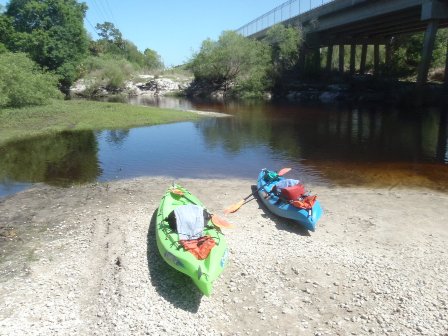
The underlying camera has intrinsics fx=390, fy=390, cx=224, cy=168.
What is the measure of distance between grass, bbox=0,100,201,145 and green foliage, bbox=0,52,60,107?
978 millimetres

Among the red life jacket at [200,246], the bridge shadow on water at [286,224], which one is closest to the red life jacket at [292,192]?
the bridge shadow on water at [286,224]

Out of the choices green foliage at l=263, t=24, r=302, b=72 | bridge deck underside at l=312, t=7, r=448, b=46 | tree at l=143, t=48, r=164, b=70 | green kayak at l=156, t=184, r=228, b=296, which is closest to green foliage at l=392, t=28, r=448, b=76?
bridge deck underside at l=312, t=7, r=448, b=46

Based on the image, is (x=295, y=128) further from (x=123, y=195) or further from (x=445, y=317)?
(x=445, y=317)

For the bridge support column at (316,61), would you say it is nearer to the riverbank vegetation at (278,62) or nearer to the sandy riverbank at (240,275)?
the riverbank vegetation at (278,62)

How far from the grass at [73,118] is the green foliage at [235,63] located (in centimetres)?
2535

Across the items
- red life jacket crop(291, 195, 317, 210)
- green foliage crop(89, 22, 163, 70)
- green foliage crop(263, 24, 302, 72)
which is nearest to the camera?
red life jacket crop(291, 195, 317, 210)

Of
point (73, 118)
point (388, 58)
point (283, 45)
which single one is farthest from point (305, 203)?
point (388, 58)

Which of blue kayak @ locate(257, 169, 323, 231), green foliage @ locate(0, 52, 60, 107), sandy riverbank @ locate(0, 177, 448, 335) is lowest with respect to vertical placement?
sandy riverbank @ locate(0, 177, 448, 335)

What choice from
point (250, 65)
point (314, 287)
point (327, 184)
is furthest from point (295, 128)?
point (250, 65)

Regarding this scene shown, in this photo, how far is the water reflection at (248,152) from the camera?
17438 mm

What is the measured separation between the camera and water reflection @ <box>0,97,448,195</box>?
1744cm

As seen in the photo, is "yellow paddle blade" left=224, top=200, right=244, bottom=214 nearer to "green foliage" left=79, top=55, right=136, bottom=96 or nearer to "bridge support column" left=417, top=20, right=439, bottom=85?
"bridge support column" left=417, top=20, right=439, bottom=85

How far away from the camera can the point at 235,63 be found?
63562 millimetres

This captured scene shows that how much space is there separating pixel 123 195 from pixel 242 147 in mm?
10952
